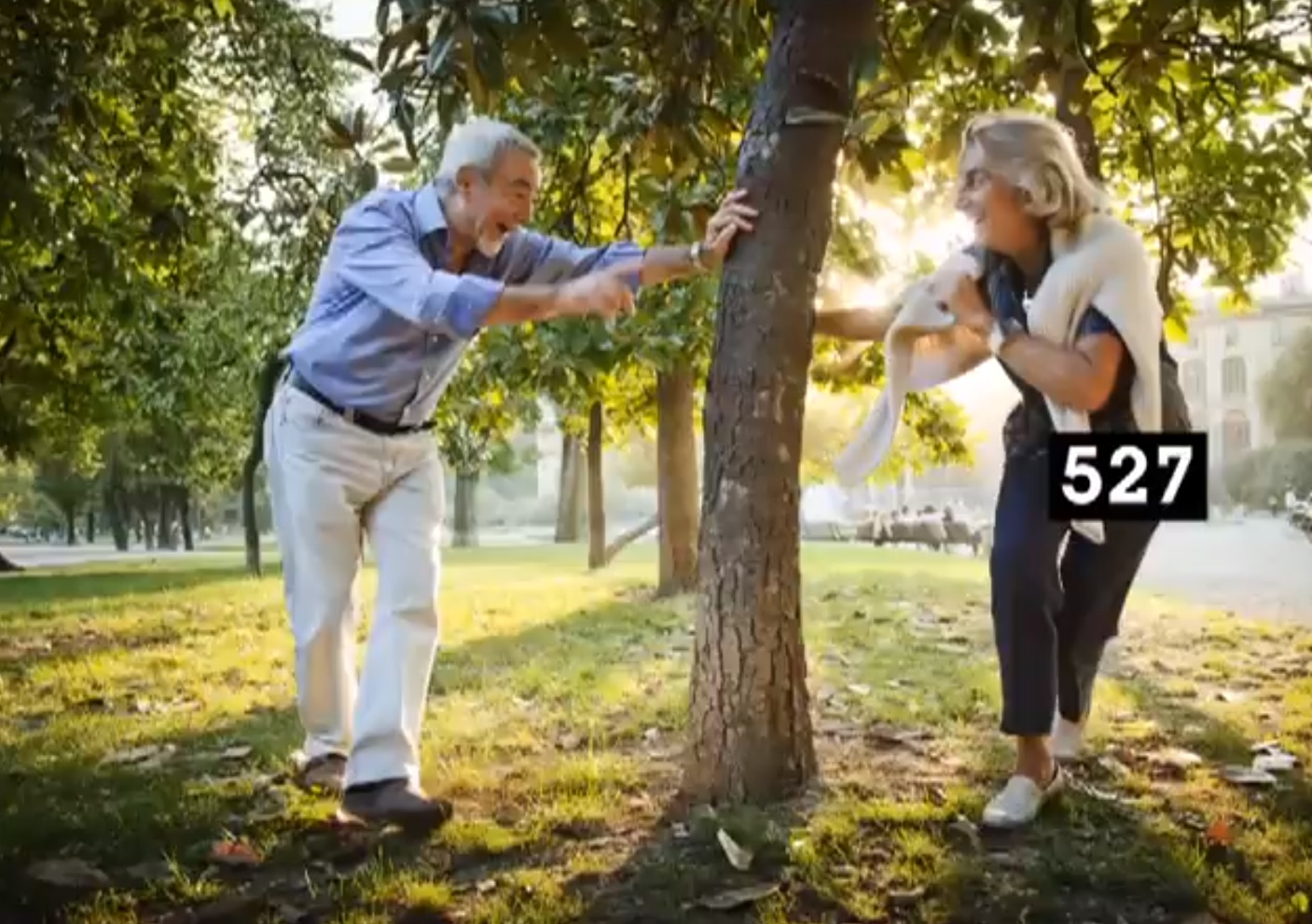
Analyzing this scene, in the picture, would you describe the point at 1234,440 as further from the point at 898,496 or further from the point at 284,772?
the point at 284,772

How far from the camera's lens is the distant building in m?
1.30

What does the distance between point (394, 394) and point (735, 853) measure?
0.61 m

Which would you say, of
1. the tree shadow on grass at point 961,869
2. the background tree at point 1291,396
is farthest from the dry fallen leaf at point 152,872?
the background tree at point 1291,396

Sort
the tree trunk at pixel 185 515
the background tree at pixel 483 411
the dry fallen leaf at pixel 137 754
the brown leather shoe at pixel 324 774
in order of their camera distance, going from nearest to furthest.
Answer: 1. the brown leather shoe at pixel 324 774
2. the dry fallen leaf at pixel 137 754
3. the background tree at pixel 483 411
4. the tree trunk at pixel 185 515

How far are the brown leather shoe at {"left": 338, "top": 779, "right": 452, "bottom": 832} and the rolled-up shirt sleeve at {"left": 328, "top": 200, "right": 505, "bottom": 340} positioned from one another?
0.48 meters

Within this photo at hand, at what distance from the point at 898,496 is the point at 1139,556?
0.65 m

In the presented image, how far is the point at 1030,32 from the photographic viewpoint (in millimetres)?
1161

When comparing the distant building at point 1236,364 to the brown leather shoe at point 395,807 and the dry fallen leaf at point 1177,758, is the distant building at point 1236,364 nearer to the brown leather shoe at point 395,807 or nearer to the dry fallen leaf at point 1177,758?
the dry fallen leaf at point 1177,758

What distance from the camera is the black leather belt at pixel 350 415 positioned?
1318mm

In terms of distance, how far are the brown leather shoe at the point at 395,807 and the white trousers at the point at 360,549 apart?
14 millimetres

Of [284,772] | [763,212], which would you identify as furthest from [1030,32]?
[284,772]

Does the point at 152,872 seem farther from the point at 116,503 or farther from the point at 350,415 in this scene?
the point at 116,503

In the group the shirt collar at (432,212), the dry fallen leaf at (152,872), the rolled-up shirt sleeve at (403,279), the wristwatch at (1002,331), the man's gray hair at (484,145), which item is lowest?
the dry fallen leaf at (152,872)

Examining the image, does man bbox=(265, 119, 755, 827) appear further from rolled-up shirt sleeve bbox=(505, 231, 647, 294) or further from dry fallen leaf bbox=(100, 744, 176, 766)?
dry fallen leaf bbox=(100, 744, 176, 766)
